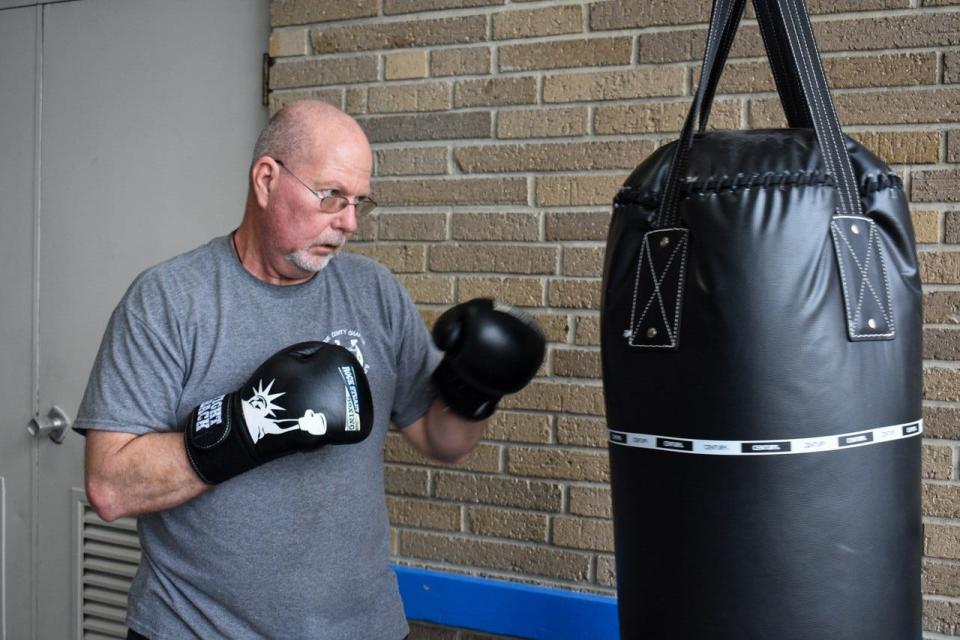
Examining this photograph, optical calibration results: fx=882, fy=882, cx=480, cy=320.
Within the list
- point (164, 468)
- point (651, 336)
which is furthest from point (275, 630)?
point (651, 336)

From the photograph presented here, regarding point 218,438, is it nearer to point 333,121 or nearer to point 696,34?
point 333,121

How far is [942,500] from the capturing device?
179cm

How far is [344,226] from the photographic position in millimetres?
1562

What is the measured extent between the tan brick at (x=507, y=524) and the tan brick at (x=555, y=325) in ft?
1.40

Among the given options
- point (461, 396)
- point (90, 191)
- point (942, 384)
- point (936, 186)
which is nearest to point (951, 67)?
point (936, 186)

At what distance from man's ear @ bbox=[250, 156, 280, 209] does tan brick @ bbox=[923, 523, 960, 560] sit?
4.80 ft

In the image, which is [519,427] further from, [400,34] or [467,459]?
[400,34]

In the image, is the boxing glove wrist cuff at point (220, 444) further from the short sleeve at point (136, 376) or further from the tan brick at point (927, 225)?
the tan brick at point (927, 225)

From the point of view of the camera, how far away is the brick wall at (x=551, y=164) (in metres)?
1.79

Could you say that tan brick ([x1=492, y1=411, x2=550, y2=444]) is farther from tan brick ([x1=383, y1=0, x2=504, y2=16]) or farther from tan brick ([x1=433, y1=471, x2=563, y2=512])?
tan brick ([x1=383, y1=0, x2=504, y2=16])

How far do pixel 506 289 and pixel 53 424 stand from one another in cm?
160

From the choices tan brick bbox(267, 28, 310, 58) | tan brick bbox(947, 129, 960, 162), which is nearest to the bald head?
tan brick bbox(267, 28, 310, 58)

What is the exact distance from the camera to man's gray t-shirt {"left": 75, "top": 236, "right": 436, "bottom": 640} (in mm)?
1473

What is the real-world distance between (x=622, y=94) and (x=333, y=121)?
2.46ft
